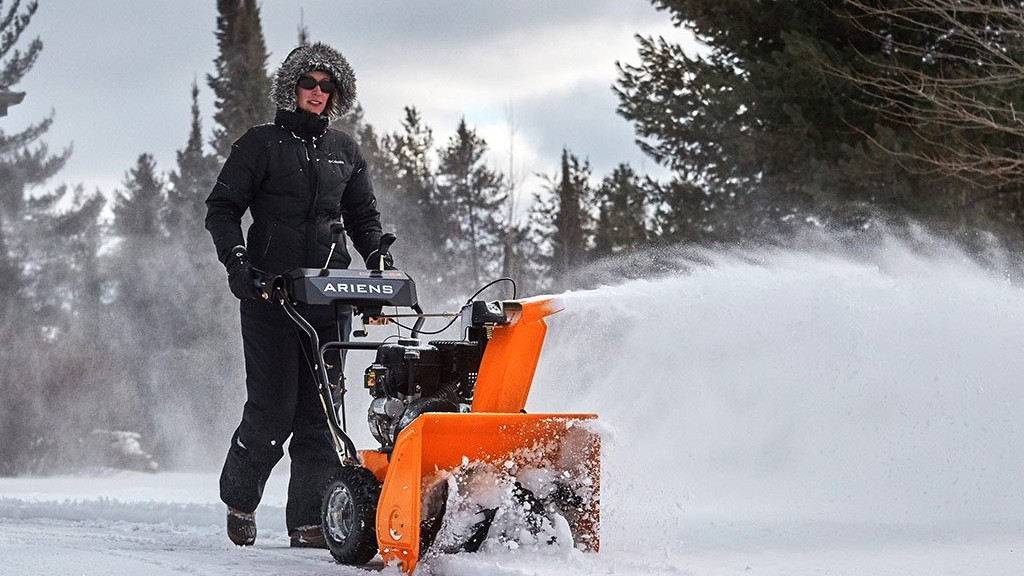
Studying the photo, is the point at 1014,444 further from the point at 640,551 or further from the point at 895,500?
the point at 640,551

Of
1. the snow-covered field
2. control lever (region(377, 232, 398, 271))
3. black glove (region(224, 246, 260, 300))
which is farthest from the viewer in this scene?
control lever (region(377, 232, 398, 271))

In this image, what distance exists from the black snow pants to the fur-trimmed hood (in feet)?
2.84

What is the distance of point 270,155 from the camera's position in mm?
4664

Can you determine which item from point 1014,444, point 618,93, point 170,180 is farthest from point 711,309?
point 170,180

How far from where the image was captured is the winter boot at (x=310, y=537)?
479 centimetres

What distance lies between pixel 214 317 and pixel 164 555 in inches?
538

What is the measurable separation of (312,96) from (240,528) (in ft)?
5.98

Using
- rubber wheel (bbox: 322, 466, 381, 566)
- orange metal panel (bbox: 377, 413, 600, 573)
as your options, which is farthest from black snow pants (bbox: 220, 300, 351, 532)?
orange metal panel (bbox: 377, 413, 600, 573)

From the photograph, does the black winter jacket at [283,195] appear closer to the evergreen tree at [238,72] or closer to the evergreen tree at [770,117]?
the evergreen tree at [770,117]

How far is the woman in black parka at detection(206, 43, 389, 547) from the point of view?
464 centimetres

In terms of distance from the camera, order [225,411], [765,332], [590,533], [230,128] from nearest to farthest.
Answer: [590,533], [765,332], [225,411], [230,128]

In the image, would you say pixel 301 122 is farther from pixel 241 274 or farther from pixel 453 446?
pixel 453 446

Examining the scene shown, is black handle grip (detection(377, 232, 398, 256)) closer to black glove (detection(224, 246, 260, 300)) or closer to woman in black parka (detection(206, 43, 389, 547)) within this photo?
woman in black parka (detection(206, 43, 389, 547))

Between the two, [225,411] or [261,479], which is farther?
[225,411]
